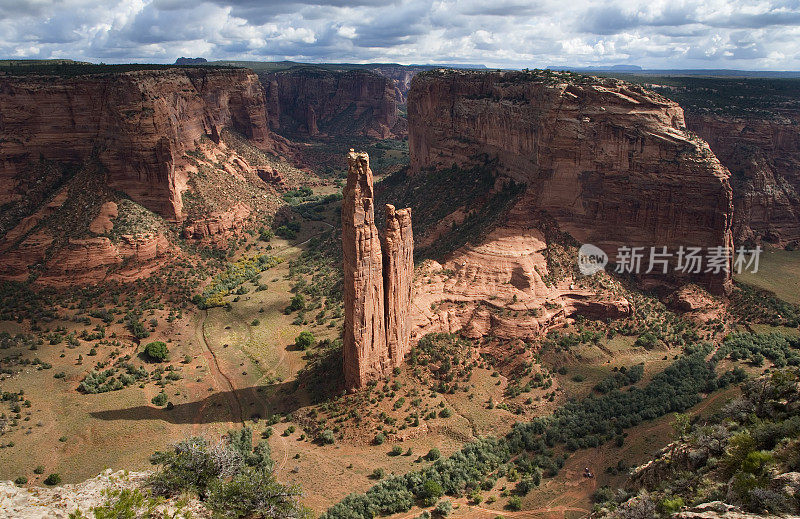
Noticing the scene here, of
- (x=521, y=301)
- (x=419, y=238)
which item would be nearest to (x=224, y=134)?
(x=419, y=238)

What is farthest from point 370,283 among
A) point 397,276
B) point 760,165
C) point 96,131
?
point 760,165

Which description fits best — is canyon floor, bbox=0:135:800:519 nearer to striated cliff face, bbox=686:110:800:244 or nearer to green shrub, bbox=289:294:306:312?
green shrub, bbox=289:294:306:312

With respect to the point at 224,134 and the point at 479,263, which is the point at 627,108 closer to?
the point at 479,263

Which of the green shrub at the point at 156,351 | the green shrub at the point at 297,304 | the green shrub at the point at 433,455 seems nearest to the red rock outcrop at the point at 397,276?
the green shrub at the point at 433,455

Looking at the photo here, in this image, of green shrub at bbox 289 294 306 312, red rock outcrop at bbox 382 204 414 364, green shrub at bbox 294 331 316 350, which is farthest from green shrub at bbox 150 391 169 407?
red rock outcrop at bbox 382 204 414 364

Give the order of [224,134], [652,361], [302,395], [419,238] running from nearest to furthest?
[302,395] → [652,361] → [419,238] → [224,134]

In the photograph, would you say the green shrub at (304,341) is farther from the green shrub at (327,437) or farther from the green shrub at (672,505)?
the green shrub at (672,505)
